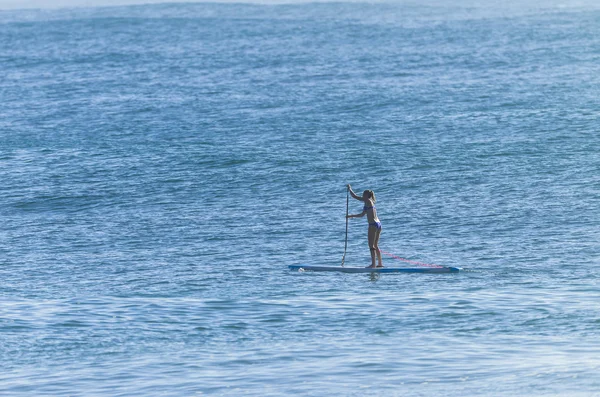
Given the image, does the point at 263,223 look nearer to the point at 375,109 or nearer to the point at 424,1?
the point at 375,109

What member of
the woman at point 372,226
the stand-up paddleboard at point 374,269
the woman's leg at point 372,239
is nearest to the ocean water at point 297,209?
the stand-up paddleboard at point 374,269

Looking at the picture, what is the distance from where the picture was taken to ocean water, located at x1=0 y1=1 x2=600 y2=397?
19719 millimetres

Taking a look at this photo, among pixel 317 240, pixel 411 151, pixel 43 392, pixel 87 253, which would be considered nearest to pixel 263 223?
pixel 317 240

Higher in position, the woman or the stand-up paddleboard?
the woman

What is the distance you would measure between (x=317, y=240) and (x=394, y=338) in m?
11.1

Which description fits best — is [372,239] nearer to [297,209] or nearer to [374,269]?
[374,269]

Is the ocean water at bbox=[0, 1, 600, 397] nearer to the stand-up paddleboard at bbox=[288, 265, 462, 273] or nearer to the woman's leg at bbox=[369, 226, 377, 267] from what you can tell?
the stand-up paddleboard at bbox=[288, 265, 462, 273]

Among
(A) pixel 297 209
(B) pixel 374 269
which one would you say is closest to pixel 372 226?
(B) pixel 374 269

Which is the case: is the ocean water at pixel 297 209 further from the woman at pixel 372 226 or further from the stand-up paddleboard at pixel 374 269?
the woman at pixel 372 226

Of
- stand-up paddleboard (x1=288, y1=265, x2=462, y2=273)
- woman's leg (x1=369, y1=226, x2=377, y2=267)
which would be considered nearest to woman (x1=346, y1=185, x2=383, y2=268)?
woman's leg (x1=369, y1=226, x2=377, y2=267)

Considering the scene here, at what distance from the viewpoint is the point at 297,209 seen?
3600cm

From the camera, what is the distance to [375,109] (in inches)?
2093

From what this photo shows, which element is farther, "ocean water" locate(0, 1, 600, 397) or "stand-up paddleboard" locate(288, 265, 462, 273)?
"stand-up paddleboard" locate(288, 265, 462, 273)

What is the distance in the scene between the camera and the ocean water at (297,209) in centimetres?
1972
